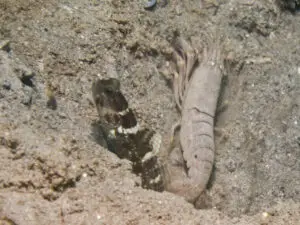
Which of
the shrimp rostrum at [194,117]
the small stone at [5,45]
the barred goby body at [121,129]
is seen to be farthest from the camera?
the shrimp rostrum at [194,117]

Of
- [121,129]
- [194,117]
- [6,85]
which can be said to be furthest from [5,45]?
[194,117]

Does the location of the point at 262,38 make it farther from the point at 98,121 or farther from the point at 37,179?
the point at 37,179

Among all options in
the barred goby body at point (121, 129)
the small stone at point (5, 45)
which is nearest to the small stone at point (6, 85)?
the small stone at point (5, 45)

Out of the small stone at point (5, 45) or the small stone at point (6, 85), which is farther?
the small stone at point (5, 45)

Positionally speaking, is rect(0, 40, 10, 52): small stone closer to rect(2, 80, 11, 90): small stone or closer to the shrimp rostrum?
rect(2, 80, 11, 90): small stone

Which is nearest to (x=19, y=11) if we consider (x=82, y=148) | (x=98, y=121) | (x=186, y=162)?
(x=98, y=121)

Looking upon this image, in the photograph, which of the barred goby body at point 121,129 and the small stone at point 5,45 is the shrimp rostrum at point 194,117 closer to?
the barred goby body at point 121,129

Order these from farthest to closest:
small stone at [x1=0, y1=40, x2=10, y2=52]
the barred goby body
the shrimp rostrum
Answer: the shrimp rostrum
the barred goby body
small stone at [x1=0, y1=40, x2=10, y2=52]

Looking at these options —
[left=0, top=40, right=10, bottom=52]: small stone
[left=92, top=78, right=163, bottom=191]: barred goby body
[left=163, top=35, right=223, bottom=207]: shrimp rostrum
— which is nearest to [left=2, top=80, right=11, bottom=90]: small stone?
[left=0, top=40, right=10, bottom=52]: small stone
